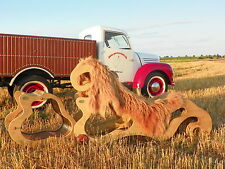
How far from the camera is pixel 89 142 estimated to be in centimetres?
341

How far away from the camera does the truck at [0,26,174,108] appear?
6246 mm

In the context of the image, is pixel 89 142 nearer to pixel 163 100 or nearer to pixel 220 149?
pixel 163 100

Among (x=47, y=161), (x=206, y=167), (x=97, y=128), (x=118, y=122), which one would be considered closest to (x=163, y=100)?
(x=118, y=122)

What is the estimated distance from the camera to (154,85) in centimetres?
802

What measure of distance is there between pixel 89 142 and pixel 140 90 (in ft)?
14.8

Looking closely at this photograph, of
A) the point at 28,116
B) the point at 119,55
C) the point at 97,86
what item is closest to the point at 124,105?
the point at 97,86

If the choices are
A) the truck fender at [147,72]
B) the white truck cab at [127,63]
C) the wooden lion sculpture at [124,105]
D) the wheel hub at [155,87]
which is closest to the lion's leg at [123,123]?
the wooden lion sculpture at [124,105]

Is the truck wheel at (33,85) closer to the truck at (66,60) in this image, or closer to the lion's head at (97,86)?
the truck at (66,60)

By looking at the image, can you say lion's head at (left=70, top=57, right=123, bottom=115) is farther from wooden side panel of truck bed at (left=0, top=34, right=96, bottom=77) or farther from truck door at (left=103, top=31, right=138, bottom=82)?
truck door at (left=103, top=31, right=138, bottom=82)

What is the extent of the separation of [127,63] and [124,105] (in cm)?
433

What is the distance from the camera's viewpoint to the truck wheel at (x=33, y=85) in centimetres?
621

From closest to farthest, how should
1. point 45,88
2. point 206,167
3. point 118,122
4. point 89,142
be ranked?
point 206,167 → point 89,142 → point 118,122 → point 45,88

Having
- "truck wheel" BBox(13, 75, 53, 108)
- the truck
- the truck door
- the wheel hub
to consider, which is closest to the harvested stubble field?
"truck wheel" BBox(13, 75, 53, 108)

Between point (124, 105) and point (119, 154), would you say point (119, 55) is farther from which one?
point (119, 154)
